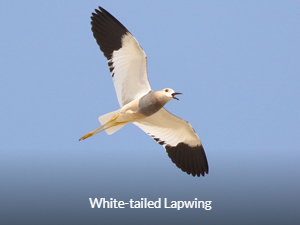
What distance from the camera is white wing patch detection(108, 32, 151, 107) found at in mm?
7180

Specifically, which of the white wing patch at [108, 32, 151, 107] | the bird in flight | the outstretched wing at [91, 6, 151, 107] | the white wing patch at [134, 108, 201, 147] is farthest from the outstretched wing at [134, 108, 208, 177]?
the outstretched wing at [91, 6, 151, 107]

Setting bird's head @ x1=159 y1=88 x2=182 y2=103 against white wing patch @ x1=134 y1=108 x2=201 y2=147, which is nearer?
bird's head @ x1=159 y1=88 x2=182 y2=103

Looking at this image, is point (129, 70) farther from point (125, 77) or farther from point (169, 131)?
point (169, 131)

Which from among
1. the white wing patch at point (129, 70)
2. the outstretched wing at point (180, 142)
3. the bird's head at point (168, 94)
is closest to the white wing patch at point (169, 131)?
the outstretched wing at point (180, 142)

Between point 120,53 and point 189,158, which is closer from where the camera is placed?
point 120,53

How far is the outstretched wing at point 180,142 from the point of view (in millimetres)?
7914

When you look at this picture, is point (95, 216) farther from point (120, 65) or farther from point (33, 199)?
point (120, 65)

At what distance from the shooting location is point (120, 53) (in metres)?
7.27

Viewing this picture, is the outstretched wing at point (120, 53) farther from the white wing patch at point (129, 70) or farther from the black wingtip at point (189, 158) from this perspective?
the black wingtip at point (189, 158)

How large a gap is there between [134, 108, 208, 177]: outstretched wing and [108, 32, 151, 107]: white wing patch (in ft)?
2.12

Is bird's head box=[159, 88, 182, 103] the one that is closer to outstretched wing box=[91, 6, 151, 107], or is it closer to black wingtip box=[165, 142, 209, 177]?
outstretched wing box=[91, 6, 151, 107]

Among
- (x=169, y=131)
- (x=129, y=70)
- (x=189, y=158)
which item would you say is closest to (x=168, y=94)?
(x=129, y=70)

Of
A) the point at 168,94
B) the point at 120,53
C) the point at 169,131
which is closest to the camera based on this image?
the point at 168,94

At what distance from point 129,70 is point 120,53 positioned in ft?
0.90
